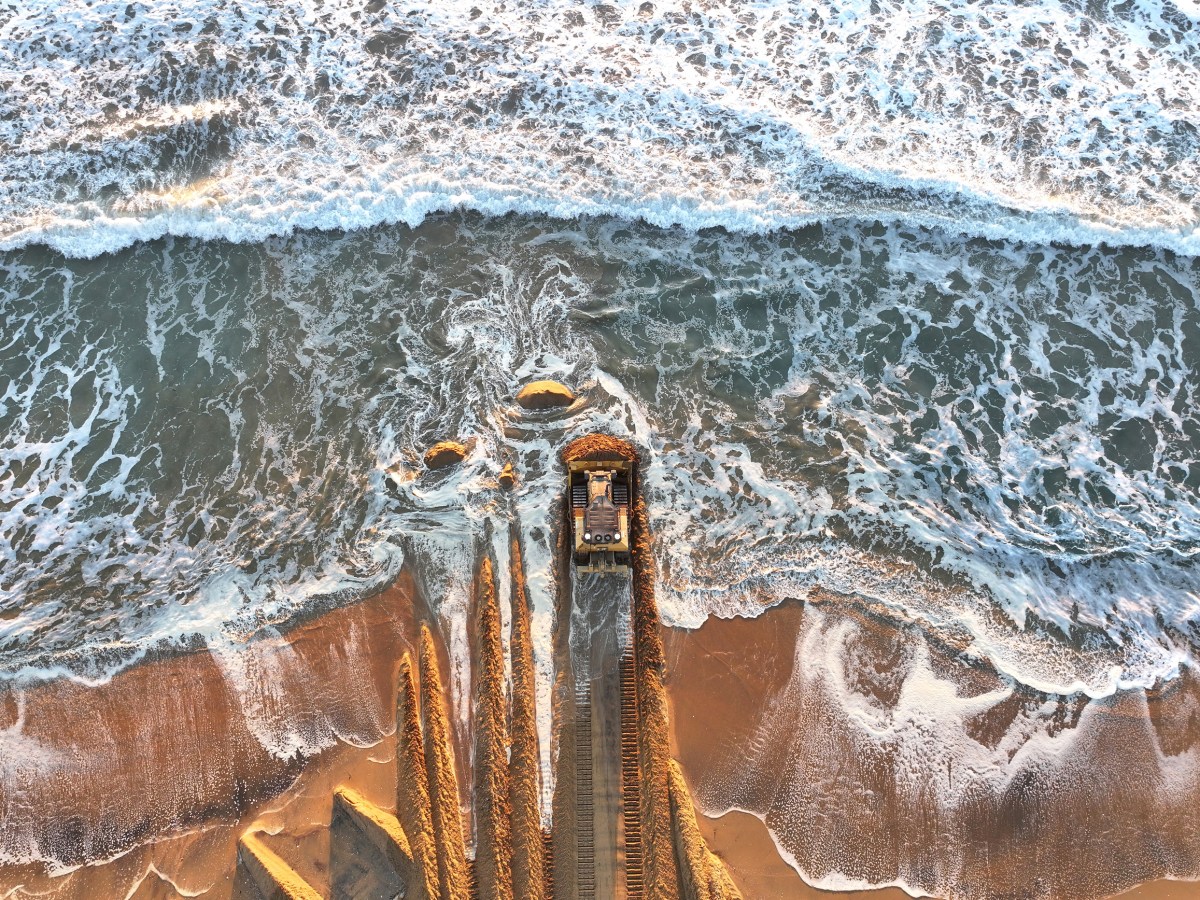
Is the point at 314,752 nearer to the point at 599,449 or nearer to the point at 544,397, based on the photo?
the point at 599,449

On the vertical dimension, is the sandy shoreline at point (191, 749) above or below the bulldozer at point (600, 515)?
below

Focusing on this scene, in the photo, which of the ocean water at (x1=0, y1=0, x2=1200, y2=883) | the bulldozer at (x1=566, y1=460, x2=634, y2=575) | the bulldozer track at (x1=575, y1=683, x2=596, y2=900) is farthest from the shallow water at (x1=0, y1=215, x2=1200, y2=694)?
the bulldozer track at (x1=575, y1=683, x2=596, y2=900)

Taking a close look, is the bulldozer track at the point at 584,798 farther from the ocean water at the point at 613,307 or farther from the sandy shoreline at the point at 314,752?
the sandy shoreline at the point at 314,752

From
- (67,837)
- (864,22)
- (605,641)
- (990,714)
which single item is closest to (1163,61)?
(864,22)

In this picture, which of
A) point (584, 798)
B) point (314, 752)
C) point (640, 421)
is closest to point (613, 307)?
point (640, 421)

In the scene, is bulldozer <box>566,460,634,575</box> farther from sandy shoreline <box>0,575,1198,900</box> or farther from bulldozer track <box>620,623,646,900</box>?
sandy shoreline <box>0,575,1198,900</box>

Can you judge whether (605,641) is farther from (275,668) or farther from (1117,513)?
(1117,513)

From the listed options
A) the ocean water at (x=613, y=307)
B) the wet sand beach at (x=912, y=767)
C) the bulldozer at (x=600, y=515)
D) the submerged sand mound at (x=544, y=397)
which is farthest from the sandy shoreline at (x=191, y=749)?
the wet sand beach at (x=912, y=767)
